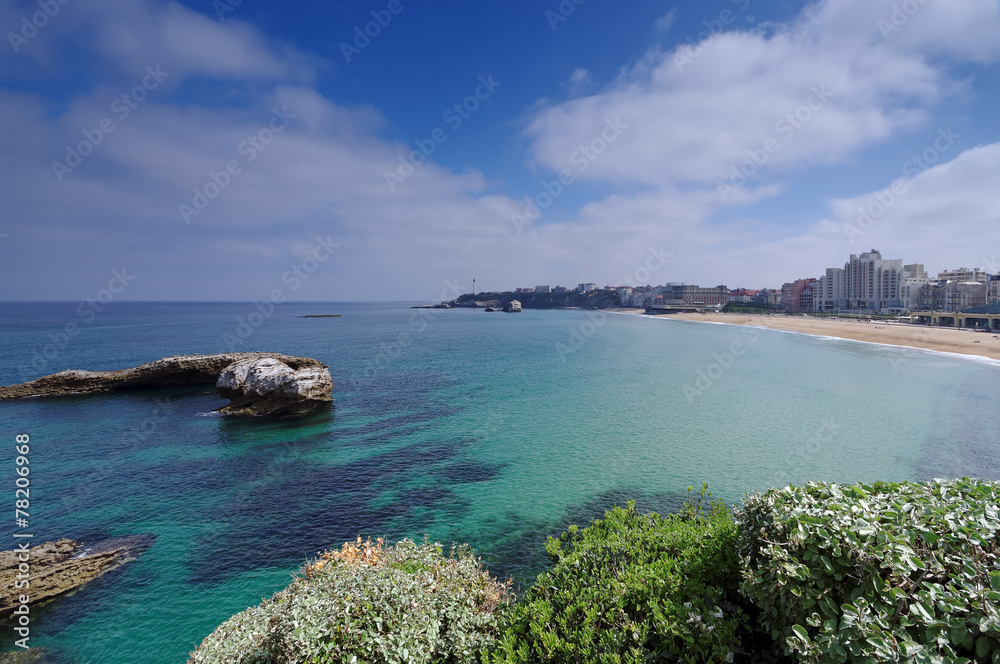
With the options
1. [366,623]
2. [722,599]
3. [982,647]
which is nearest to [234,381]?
[366,623]

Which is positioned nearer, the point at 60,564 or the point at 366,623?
the point at 366,623

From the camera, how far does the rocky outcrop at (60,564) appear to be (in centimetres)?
1155

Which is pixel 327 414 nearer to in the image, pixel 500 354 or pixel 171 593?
pixel 171 593

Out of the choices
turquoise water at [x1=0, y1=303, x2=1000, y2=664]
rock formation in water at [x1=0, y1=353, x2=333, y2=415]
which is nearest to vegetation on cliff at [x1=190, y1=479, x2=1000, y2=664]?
turquoise water at [x1=0, y1=303, x2=1000, y2=664]

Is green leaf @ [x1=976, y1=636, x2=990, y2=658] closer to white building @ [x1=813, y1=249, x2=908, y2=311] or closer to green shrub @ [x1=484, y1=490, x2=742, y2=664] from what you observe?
green shrub @ [x1=484, y1=490, x2=742, y2=664]

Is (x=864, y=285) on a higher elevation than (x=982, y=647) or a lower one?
higher

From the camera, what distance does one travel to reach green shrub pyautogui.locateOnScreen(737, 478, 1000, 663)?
377 cm

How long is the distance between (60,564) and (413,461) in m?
12.8

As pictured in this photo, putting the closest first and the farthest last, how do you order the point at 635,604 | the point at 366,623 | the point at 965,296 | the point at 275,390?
the point at 635,604
the point at 366,623
the point at 275,390
the point at 965,296

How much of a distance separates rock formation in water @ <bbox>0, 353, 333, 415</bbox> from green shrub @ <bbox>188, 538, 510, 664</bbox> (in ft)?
83.3

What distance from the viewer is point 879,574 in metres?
4.35

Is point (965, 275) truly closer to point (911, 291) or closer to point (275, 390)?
point (911, 291)

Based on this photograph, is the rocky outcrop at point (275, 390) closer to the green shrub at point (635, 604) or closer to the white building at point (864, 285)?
the green shrub at point (635, 604)

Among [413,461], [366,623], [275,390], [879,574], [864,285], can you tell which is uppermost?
[864,285]
